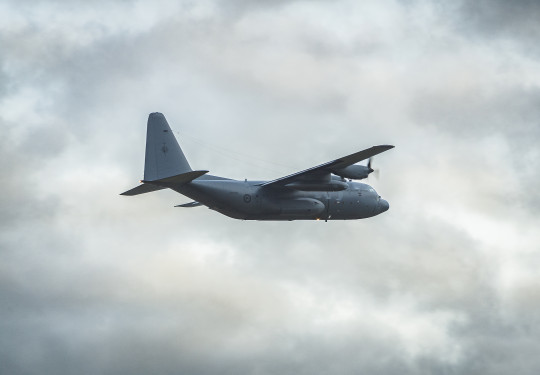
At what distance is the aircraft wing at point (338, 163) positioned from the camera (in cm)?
7669

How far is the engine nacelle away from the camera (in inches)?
3152

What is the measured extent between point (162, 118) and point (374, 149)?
627 inches

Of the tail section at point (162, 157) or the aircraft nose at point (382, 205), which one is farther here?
the aircraft nose at point (382, 205)

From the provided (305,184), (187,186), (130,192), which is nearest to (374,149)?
(305,184)

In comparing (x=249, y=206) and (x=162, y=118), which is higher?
(x=162, y=118)

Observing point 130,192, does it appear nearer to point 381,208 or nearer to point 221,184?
point 221,184

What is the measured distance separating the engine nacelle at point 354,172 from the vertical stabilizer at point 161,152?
1130 centimetres

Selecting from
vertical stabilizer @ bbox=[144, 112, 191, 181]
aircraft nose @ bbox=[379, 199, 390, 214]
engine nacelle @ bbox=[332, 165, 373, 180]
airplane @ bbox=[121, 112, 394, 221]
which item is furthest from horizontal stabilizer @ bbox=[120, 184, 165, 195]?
aircraft nose @ bbox=[379, 199, 390, 214]

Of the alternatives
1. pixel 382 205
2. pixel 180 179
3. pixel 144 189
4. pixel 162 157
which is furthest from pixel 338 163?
pixel 144 189

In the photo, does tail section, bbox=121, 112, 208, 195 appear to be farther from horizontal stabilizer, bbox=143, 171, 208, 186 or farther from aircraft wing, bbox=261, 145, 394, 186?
aircraft wing, bbox=261, 145, 394, 186

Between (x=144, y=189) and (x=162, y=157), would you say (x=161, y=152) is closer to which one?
(x=162, y=157)

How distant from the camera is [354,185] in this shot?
284 feet

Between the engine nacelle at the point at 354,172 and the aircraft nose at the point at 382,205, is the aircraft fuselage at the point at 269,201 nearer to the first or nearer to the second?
the aircraft nose at the point at 382,205

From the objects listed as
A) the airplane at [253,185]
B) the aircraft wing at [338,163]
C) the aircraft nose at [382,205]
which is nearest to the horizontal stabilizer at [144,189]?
the airplane at [253,185]
